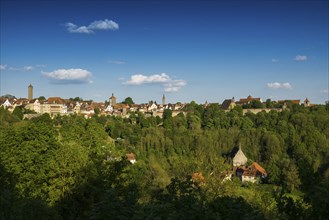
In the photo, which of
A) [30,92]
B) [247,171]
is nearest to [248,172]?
[247,171]

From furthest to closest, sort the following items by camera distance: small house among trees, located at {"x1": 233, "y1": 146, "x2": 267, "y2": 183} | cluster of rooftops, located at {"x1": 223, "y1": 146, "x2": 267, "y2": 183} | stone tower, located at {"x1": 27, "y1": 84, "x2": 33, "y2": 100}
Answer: stone tower, located at {"x1": 27, "y1": 84, "x2": 33, "y2": 100}
small house among trees, located at {"x1": 233, "y1": 146, "x2": 267, "y2": 183}
cluster of rooftops, located at {"x1": 223, "y1": 146, "x2": 267, "y2": 183}

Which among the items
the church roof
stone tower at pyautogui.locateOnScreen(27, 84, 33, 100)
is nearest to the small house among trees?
the church roof

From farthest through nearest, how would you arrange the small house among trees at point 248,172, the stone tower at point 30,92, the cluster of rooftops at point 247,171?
the stone tower at point 30,92 → the small house among trees at point 248,172 → the cluster of rooftops at point 247,171

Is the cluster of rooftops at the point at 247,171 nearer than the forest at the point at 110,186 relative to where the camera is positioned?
No

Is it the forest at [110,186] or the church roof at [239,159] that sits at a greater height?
the forest at [110,186]

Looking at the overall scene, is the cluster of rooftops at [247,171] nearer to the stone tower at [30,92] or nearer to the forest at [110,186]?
the forest at [110,186]

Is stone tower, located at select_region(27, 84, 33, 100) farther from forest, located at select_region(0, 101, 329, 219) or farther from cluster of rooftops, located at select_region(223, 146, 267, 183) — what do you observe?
forest, located at select_region(0, 101, 329, 219)

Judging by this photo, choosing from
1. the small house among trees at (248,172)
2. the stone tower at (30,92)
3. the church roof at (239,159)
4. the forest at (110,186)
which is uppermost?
the stone tower at (30,92)

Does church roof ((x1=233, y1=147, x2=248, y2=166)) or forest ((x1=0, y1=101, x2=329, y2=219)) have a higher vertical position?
forest ((x1=0, y1=101, x2=329, y2=219))

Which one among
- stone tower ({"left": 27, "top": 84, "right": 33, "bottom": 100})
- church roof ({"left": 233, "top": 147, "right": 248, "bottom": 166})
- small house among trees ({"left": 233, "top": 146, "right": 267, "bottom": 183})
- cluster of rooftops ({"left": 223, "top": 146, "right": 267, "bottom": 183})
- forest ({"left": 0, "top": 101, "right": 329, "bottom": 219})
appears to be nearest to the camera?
forest ({"left": 0, "top": 101, "right": 329, "bottom": 219})

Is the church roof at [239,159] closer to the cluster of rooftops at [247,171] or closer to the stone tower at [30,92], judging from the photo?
A: the cluster of rooftops at [247,171]

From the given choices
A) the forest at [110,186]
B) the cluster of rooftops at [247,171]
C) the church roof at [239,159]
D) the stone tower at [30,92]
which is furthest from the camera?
the stone tower at [30,92]

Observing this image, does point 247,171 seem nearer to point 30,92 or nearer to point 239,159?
point 239,159

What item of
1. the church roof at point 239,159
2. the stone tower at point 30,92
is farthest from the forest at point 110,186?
the stone tower at point 30,92
